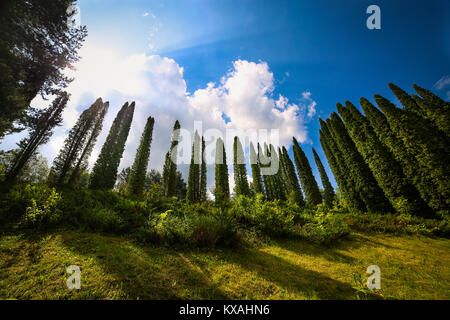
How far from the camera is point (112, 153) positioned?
24859 mm

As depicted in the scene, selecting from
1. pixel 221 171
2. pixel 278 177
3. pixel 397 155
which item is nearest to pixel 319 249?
pixel 397 155

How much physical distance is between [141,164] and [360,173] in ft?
98.6

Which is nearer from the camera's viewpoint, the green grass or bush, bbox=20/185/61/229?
the green grass

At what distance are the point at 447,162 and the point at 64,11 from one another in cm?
2582

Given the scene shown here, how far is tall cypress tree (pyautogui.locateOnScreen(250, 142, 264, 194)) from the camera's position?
33.0 m

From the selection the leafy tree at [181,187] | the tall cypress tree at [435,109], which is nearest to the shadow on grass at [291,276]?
the tall cypress tree at [435,109]

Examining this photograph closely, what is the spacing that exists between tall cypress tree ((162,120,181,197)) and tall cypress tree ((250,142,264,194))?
17211mm

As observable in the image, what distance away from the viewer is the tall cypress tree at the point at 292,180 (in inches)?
1095

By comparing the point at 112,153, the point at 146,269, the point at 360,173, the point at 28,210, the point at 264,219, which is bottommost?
the point at 146,269

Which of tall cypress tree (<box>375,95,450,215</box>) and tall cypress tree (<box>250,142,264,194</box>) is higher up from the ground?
tall cypress tree (<box>250,142,264,194</box>)

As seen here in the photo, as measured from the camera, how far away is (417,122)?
1184 centimetres

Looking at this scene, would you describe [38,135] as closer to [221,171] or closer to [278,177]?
[221,171]

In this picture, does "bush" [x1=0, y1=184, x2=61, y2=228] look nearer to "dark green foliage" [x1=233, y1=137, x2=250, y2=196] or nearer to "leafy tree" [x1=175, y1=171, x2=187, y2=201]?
"dark green foliage" [x1=233, y1=137, x2=250, y2=196]

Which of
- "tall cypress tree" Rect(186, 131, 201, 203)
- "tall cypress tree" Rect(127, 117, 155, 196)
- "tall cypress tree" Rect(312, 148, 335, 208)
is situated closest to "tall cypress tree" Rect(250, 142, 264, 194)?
"tall cypress tree" Rect(312, 148, 335, 208)
